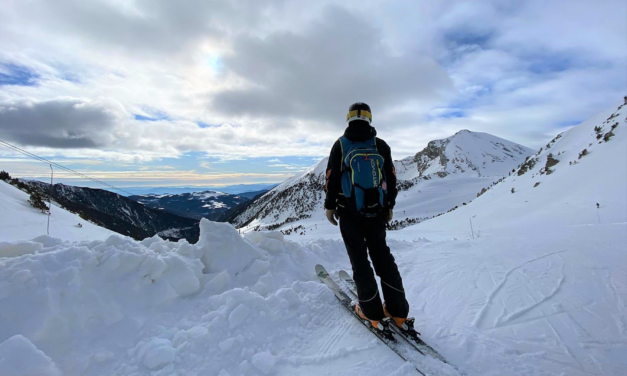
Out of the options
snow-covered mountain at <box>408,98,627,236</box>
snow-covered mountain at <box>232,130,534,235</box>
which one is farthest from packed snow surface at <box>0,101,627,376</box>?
snow-covered mountain at <box>232,130,534,235</box>

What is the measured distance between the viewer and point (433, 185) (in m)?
69.3

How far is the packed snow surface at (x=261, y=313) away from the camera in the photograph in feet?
9.08

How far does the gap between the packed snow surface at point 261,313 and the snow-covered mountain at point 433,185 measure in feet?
123

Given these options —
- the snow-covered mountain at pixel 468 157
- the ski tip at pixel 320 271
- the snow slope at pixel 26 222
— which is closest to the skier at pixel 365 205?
the ski tip at pixel 320 271

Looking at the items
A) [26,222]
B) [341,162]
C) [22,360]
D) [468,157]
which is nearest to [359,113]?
[341,162]

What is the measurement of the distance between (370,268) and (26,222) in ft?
36.6

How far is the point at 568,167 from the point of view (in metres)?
22.7

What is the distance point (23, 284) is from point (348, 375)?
11.5 ft

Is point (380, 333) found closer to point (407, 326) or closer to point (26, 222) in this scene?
point (407, 326)

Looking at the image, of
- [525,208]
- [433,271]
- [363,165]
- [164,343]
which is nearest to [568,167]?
[525,208]

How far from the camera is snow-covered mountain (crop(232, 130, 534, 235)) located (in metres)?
54.6

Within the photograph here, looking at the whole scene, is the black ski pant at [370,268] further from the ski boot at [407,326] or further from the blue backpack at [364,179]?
the blue backpack at [364,179]

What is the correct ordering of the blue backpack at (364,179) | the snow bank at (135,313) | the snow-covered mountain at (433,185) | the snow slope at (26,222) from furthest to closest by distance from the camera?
1. the snow-covered mountain at (433,185)
2. the snow slope at (26,222)
3. the blue backpack at (364,179)
4. the snow bank at (135,313)

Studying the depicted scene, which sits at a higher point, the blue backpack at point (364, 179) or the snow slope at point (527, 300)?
the blue backpack at point (364, 179)
